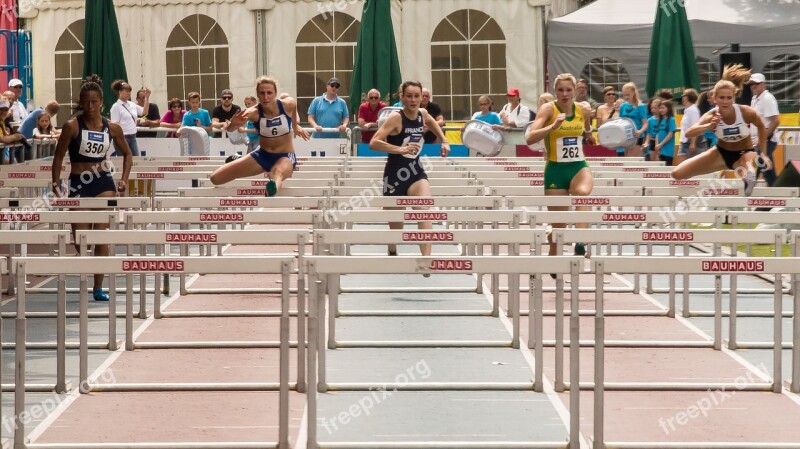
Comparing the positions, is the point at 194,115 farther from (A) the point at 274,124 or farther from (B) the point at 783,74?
(B) the point at 783,74

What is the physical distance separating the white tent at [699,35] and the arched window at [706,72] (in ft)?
0.10

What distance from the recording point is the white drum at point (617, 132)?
2192cm

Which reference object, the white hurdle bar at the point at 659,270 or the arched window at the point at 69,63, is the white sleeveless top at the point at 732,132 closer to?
the white hurdle bar at the point at 659,270

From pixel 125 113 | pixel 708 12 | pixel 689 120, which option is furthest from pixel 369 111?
pixel 708 12

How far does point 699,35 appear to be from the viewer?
103 feet

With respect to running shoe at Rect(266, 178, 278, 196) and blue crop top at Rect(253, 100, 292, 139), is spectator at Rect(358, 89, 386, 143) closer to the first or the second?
blue crop top at Rect(253, 100, 292, 139)

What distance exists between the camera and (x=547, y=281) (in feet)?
46.1

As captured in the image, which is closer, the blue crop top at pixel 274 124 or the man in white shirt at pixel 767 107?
the blue crop top at pixel 274 124

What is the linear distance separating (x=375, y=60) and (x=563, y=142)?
12.1 m

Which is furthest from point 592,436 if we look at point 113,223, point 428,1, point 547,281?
point 428,1

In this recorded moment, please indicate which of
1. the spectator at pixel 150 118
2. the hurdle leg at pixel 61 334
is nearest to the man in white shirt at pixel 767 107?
the spectator at pixel 150 118

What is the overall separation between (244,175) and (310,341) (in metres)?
8.76

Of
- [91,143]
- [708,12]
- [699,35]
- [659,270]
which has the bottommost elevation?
[659,270]

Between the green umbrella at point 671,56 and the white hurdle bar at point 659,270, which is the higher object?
the green umbrella at point 671,56
